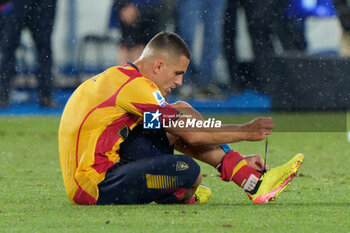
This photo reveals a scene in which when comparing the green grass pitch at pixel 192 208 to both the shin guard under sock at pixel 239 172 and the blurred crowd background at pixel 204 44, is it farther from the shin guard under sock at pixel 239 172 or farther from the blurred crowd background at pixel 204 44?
the blurred crowd background at pixel 204 44

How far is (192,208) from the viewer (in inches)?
138

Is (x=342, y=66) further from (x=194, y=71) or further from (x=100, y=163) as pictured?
(x=100, y=163)

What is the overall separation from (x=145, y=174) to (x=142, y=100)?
346 millimetres

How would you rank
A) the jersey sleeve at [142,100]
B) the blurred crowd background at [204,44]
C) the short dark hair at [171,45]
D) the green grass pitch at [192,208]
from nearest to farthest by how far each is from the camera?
1. the green grass pitch at [192,208]
2. the jersey sleeve at [142,100]
3. the short dark hair at [171,45]
4. the blurred crowd background at [204,44]

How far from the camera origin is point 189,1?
1002 cm

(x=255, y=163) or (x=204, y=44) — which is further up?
(x=255, y=163)

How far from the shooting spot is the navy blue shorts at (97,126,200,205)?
3480 mm

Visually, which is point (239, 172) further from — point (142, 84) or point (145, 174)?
point (142, 84)

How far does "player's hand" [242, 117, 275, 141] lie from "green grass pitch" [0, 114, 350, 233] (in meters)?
0.33

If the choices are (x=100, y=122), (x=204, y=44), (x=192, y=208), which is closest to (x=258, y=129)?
(x=192, y=208)

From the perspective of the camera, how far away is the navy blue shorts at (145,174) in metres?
3.48

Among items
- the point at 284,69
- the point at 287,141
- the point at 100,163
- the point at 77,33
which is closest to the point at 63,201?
the point at 100,163

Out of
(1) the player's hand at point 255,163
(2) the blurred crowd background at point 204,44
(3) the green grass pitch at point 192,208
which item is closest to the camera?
(3) the green grass pitch at point 192,208

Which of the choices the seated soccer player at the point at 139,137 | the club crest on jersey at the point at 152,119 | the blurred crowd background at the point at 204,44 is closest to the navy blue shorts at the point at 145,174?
the seated soccer player at the point at 139,137
